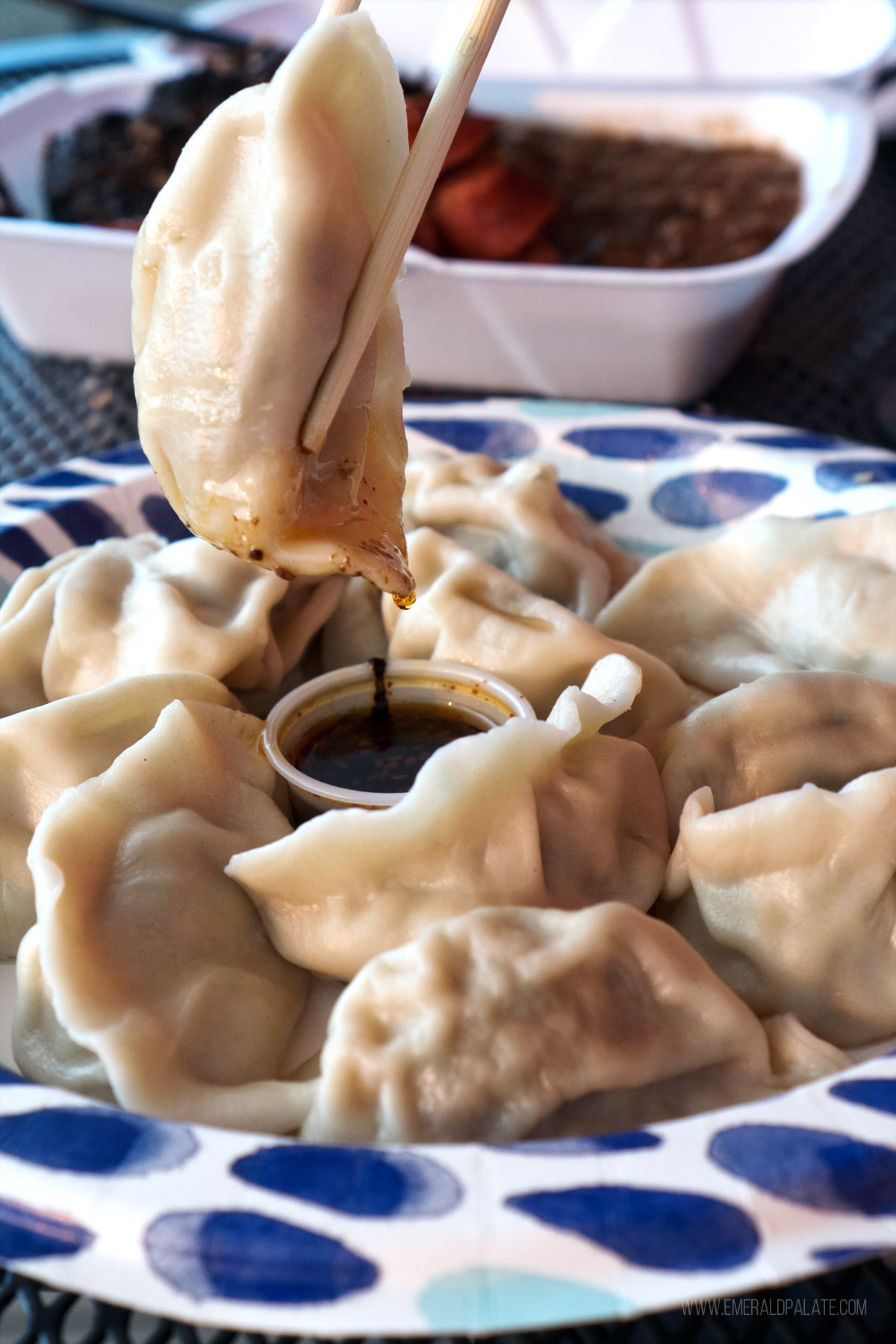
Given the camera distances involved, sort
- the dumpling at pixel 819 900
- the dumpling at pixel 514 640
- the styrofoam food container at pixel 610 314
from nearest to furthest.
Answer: the dumpling at pixel 819 900 → the dumpling at pixel 514 640 → the styrofoam food container at pixel 610 314

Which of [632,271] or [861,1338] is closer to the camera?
[861,1338]

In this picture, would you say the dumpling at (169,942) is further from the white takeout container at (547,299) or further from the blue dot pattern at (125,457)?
the white takeout container at (547,299)

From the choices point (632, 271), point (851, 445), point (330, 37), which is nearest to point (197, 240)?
point (330, 37)

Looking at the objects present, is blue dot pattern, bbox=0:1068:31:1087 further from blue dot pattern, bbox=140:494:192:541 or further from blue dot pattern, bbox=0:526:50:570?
blue dot pattern, bbox=140:494:192:541

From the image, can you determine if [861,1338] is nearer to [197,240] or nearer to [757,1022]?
[757,1022]

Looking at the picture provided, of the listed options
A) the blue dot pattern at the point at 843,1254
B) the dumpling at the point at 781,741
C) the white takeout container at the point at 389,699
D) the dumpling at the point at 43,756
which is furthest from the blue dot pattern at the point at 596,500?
the blue dot pattern at the point at 843,1254

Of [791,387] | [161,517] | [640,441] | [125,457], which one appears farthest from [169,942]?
[791,387]

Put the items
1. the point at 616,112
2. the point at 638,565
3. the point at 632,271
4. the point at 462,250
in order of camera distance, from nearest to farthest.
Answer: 1. the point at 638,565
2. the point at 632,271
3. the point at 462,250
4. the point at 616,112
